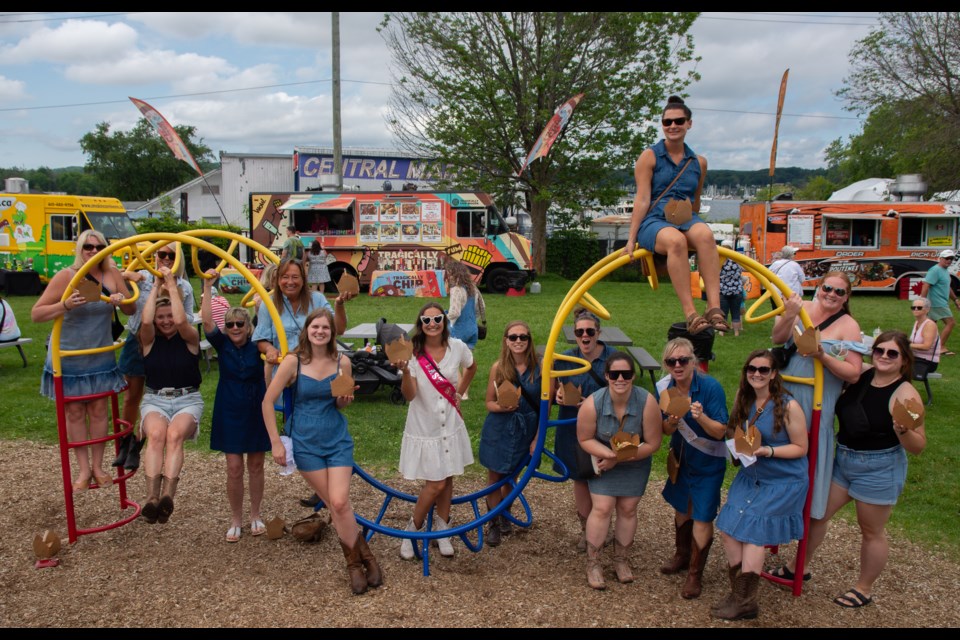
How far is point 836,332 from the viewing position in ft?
12.9

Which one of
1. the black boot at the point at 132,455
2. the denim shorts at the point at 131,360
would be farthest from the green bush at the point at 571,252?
the black boot at the point at 132,455

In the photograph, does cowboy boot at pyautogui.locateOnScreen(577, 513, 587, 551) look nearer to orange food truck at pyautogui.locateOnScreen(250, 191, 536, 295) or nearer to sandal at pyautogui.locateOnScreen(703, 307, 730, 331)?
sandal at pyautogui.locateOnScreen(703, 307, 730, 331)

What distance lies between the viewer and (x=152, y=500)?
430 cm

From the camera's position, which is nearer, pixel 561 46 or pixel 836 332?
pixel 836 332

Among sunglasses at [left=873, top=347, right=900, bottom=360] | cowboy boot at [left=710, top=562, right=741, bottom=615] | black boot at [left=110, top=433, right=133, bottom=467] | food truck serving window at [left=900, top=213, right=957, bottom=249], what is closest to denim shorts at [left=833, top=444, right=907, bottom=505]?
sunglasses at [left=873, top=347, right=900, bottom=360]

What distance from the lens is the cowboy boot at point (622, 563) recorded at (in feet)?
13.8

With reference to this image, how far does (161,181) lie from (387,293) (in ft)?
126

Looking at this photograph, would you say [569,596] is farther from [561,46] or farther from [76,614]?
[561,46]

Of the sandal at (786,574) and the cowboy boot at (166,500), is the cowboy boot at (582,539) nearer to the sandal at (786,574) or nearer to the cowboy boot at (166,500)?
the sandal at (786,574)

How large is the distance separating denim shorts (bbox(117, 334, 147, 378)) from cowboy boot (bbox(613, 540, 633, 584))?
11.8 feet

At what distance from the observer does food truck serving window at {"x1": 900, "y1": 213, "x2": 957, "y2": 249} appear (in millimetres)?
18675
